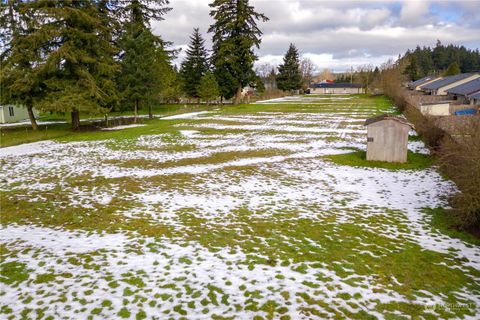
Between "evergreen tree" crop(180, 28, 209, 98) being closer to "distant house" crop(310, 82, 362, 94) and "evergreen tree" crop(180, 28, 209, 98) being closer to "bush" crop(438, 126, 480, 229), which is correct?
"bush" crop(438, 126, 480, 229)

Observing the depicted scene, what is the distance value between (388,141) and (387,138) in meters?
0.16

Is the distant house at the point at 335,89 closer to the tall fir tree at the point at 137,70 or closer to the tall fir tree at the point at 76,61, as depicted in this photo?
the tall fir tree at the point at 137,70

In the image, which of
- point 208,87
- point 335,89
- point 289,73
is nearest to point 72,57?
point 208,87

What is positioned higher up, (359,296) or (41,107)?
(41,107)

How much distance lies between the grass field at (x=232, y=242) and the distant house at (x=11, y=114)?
28.0 m

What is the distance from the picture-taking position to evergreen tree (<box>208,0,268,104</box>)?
5316 cm

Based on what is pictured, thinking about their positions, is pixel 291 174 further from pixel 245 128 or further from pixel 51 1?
pixel 51 1

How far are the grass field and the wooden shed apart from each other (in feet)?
3.00

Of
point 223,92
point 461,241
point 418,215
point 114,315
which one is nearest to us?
point 114,315

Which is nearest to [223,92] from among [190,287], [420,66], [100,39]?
[100,39]

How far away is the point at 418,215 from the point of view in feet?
32.7

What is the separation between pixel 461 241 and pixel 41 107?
2925cm

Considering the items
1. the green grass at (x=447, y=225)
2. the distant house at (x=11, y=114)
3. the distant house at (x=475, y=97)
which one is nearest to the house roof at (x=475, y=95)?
the distant house at (x=475, y=97)

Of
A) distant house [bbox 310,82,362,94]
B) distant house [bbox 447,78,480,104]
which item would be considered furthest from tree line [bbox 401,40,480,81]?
distant house [bbox 447,78,480,104]
